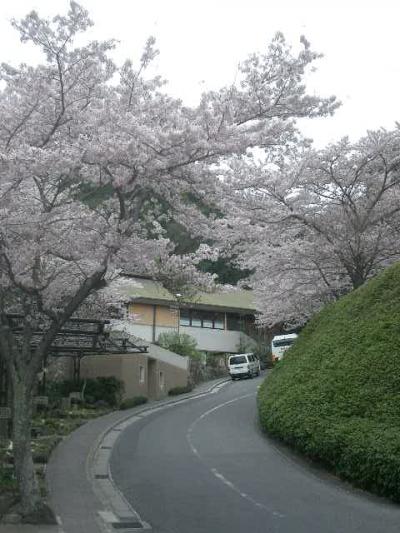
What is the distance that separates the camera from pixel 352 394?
45.5ft

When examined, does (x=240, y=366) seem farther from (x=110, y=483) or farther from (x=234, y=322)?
(x=110, y=483)

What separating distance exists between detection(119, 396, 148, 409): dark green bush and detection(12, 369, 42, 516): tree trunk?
1829 centimetres

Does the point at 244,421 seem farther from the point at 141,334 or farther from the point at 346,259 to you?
the point at 141,334

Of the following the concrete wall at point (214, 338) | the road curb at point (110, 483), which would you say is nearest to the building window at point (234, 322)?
the concrete wall at point (214, 338)

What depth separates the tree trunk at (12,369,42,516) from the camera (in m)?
9.28

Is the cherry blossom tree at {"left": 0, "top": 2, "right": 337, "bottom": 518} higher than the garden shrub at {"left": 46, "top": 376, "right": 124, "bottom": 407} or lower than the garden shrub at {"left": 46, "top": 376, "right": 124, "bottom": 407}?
higher

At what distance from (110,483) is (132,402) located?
15867mm

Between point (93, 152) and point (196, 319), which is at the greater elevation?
point (196, 319)

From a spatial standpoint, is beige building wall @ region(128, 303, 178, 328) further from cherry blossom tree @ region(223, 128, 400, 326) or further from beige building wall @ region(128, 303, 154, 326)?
cherry blossom tree @ region(223, 128, 400, 326)

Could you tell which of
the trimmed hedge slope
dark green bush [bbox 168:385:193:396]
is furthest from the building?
the trimmed hedge slope

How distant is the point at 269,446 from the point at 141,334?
945 inches

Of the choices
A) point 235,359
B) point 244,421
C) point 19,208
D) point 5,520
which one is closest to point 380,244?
point 244,421

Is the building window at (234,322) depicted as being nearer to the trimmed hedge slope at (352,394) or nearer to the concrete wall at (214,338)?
the concrete wall at (214,338)

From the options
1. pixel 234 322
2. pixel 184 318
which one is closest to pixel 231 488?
pixel 184 318
